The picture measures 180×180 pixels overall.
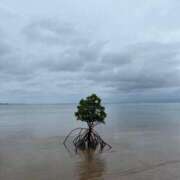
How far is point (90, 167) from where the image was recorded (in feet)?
51.5

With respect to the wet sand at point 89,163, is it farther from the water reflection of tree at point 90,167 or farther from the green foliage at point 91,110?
the green foliage at point 91,110

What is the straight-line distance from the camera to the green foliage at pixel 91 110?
2181cm

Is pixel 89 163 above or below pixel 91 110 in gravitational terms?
below

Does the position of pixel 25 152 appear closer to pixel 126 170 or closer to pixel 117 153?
pixel 117 153

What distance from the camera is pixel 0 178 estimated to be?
43.3ft

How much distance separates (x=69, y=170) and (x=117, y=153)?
21.5 feet

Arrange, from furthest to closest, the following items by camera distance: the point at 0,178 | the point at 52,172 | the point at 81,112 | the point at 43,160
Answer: the point at 81,112 < the point at 43,160 < the point at 52,172 < the point at 0,178

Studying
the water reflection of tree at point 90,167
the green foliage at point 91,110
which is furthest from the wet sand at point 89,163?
the green foliage at point 91,110

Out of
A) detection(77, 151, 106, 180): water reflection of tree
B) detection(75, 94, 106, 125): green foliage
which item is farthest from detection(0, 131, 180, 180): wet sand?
detection(75, 94, 106, 125): green foliage

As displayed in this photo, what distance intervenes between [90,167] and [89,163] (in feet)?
3.81

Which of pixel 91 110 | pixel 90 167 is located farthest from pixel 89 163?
pixel 91 110

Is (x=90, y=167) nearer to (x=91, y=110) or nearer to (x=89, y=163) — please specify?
(x=89, y=163)

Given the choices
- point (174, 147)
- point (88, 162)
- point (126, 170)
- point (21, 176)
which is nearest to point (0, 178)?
point (21, 176)

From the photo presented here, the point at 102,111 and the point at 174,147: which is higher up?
the point at 102,111
